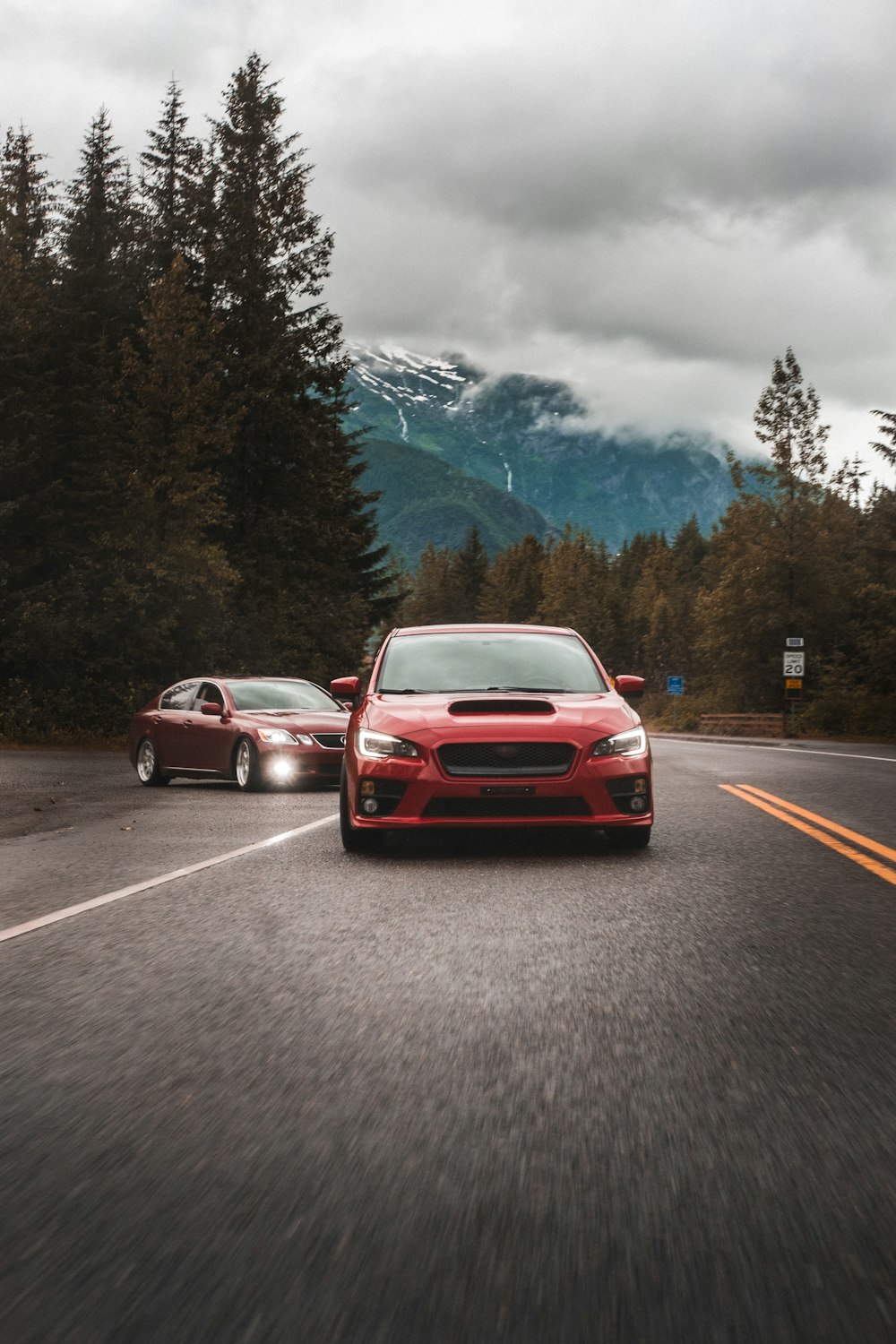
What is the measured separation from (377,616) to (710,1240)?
2114 inches

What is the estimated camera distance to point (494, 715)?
31.1 ft

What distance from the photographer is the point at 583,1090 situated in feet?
12.4

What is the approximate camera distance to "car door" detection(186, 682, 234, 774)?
55.7 ft

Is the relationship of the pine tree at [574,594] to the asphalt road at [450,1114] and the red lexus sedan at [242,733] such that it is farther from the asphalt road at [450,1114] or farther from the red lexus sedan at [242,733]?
the asphalt road at [450,1114]

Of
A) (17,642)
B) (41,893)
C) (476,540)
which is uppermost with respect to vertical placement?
(476,540)

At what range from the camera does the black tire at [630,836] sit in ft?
31.1

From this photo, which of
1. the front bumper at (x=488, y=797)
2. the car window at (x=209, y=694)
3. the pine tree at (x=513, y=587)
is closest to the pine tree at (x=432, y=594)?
the pine tree at (x=513, y=587)

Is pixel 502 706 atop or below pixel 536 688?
below

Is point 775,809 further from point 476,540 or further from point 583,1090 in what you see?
point 476,540

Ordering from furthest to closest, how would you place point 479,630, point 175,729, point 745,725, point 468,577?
point 468,577 < point 745,725 < point 175,729 < point 479,630

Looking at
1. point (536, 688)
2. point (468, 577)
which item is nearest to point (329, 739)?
point (536, 688)

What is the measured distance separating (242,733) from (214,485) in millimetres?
17542

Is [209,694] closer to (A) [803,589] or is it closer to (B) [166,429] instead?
(B) [166,429]

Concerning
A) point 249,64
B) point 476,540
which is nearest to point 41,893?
point 249,64
